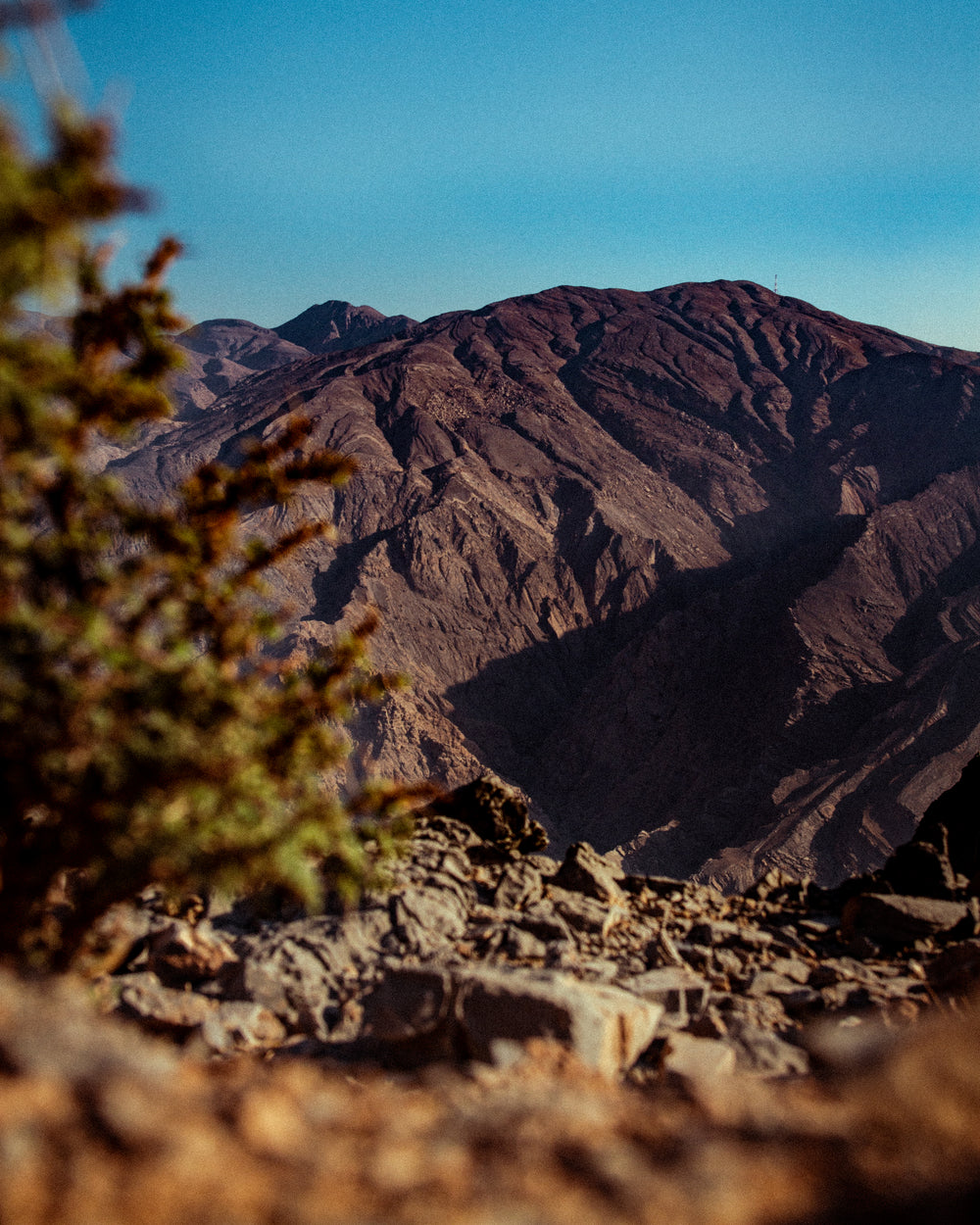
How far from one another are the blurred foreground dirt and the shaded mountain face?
58.0 ft

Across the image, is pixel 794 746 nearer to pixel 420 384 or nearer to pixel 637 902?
pixel 637 902

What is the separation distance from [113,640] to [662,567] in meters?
55.0

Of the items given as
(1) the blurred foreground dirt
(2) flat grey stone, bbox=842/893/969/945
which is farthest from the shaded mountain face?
(1) the blurred foreground dirt

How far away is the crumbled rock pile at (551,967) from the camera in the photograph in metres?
5.56

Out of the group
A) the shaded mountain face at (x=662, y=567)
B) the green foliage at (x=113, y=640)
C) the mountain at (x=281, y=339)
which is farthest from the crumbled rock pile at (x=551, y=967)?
the mountain at (x=281, y=339)

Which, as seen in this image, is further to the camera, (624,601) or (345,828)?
(624,601)

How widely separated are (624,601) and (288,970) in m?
49.3

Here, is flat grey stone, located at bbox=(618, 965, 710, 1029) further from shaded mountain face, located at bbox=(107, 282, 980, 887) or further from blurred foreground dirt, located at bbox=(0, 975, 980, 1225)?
shaded mountain face, located at bbox=(107, 282, 980, 887)

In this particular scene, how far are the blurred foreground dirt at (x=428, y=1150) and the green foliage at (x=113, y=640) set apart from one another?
0.81 m

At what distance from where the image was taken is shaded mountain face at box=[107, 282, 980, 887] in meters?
37.7

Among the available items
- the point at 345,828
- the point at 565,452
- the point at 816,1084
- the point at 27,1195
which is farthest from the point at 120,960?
the point at 565,452

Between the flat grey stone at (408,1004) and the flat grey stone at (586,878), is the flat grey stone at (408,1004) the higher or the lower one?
the higher one

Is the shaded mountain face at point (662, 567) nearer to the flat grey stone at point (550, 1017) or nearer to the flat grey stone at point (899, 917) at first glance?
the flat grey stone at point (899, 917)

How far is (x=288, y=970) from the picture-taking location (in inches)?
271
